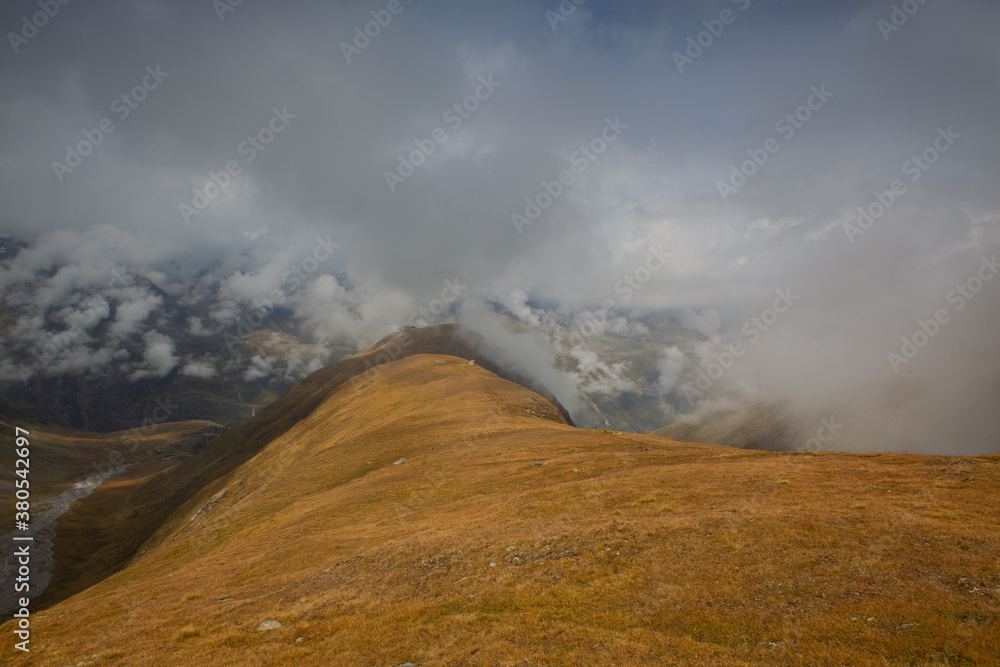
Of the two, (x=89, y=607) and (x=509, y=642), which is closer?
(x=509, y=642)

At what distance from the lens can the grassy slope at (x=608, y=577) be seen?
15.4m

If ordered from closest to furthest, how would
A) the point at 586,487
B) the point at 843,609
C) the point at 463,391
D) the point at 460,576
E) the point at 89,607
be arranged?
the point at 843,609 < the point at 460,576 < the point at 89,607 < the point at 586,487 < the point at 463,391

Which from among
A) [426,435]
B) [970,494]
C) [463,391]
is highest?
[463,391]

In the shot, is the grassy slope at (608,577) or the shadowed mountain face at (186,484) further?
the shadowed mountain face at (186,484)

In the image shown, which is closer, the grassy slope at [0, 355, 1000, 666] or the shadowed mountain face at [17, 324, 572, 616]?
the grassy slope at [0, 355, 1000, 666]

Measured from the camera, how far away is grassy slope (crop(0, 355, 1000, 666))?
50.5 feet

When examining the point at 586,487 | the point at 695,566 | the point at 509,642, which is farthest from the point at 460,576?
the point at 586,487

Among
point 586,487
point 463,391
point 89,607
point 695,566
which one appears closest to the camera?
point 695,566

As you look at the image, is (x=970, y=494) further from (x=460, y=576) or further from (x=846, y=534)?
(x=460, y=576)

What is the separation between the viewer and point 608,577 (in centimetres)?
2131

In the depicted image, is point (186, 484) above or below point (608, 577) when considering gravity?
above

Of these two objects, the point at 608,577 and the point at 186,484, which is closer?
the point at 608,577

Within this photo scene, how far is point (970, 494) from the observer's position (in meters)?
25.9

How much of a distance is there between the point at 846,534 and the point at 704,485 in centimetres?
1278
